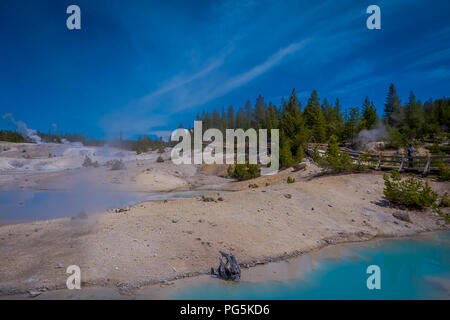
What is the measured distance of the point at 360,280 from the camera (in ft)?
24.2

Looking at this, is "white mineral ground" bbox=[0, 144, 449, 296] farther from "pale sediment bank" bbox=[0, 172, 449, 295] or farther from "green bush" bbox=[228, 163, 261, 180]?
"green bush" bbox=[228, 163, 261, 180]

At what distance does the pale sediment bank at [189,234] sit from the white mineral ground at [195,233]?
30 mm

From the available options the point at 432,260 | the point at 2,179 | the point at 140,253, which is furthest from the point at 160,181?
the point at 432,260

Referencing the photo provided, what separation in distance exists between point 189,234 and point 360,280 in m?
5.94

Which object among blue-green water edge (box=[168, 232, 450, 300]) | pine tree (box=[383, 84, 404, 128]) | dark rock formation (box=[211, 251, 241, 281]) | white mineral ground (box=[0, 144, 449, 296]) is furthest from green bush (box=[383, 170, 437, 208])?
pine tree (box=[383, 84, 404, 128])

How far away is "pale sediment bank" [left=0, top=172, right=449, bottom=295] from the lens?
702 cm

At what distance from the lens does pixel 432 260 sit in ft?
→ 28.2

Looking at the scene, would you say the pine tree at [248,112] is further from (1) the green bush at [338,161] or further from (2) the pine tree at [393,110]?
(1) the green bush at [338,161]

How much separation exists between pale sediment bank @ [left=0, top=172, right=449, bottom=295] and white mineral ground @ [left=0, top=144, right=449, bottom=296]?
0.10ft

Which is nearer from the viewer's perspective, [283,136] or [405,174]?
[405,174]

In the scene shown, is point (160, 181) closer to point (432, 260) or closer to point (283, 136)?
point (283, 136)

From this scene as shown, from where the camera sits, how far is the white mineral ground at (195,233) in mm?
7012

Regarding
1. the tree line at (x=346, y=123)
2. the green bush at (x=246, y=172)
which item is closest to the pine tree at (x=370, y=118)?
the tree line at (x=346, y=123)
